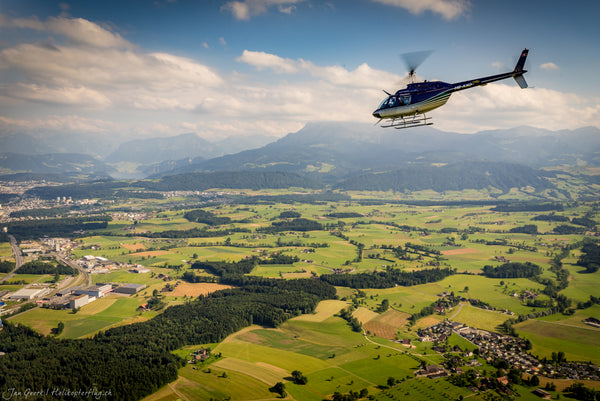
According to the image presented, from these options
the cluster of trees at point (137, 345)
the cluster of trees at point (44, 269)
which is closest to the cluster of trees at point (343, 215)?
the cluster of trees at point (137, 345)

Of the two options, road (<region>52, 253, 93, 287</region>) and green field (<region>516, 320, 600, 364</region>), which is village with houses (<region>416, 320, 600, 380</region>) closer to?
green field (<region>516, 320, 600, 364</region>)

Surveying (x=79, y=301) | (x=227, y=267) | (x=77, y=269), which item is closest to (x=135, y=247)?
(x=77, y=269)

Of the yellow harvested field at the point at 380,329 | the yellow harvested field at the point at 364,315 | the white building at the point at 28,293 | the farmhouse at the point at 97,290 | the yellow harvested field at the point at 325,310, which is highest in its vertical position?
the white building at the point at 28,293

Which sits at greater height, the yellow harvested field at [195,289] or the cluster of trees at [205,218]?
the cluster of trees at [205,218]

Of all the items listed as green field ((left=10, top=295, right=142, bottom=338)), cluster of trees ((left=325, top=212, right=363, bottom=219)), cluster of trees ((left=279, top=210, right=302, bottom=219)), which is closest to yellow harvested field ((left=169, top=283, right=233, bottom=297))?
green field ((left=10, top=295, right=142, bottom=338))

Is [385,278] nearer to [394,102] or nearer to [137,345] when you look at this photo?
[137,345]

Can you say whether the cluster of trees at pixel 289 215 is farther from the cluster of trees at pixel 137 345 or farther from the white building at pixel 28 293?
the white building at pixel 28 293
